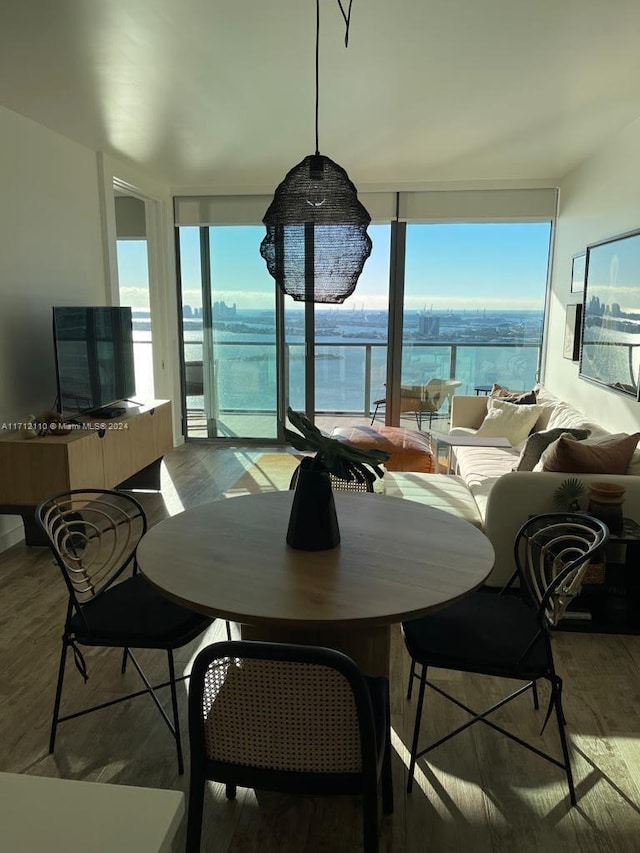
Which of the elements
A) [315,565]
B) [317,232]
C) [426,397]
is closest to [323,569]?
[315,565]

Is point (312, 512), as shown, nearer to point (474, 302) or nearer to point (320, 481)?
point (320, 481)

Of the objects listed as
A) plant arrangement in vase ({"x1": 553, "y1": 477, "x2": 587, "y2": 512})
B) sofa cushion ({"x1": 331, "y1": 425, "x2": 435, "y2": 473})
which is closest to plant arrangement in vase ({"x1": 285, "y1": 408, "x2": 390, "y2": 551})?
plant arrangement in vase ({"x1": 553, "y1": 477, "x2": 587, "y2": 512})

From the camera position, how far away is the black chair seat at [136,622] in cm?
186

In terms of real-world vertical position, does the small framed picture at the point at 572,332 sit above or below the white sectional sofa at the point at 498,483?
above

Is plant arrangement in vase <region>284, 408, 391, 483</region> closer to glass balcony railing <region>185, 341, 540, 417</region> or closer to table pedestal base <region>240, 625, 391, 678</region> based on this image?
table pedestal base <region>240, 625, 391, 678</region>

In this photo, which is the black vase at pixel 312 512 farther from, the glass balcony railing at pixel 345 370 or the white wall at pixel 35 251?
the glass balcony railing at pixel 345 370

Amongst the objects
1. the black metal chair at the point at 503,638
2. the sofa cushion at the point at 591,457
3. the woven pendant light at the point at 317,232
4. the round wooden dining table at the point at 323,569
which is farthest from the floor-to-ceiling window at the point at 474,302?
the black metal chair at the point at 503,638

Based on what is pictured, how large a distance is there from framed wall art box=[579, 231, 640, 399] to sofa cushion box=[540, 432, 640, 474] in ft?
2.57

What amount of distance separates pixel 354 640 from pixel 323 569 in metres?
0.39

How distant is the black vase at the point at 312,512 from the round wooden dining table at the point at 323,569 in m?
0.04

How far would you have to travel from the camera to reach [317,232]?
2330 mm

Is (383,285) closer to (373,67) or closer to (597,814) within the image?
(373,67)

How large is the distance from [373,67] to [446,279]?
127 inches

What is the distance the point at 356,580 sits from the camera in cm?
167
